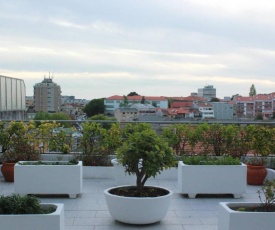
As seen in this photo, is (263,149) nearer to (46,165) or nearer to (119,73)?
(46,165)

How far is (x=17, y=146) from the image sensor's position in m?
8.41

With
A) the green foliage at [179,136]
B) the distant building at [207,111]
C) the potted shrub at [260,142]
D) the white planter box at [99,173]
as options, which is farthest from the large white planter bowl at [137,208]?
the distant building at [207,111]

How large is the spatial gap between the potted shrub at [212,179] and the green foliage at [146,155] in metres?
1.51

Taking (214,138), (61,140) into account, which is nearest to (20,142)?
(61,140)

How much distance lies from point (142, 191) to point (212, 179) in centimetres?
186

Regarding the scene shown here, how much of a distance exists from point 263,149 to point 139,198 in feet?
14.9

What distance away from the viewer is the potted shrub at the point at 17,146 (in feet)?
26.4

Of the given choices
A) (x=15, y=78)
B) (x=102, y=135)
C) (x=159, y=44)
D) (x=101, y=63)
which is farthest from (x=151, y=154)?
(x=15, y=78)

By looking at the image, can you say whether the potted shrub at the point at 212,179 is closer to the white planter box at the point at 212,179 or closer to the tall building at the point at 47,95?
the white planter box at the point at 212,179

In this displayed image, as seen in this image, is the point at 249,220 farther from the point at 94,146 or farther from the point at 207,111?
the point at 207,111

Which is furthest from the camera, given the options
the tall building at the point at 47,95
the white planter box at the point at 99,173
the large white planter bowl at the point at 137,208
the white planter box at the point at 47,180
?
the tall building at the point at 47,95

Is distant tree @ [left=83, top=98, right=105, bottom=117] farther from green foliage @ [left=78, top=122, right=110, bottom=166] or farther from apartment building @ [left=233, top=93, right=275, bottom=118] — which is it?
green foliage @ [left=78, top=122, right=110, bottom=166]

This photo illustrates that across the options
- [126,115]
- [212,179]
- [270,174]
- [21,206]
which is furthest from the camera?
[126,115]

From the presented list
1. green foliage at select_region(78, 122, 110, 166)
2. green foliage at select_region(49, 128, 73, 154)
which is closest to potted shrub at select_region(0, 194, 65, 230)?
green foliage at select_region(78, 122, 110, 166)
